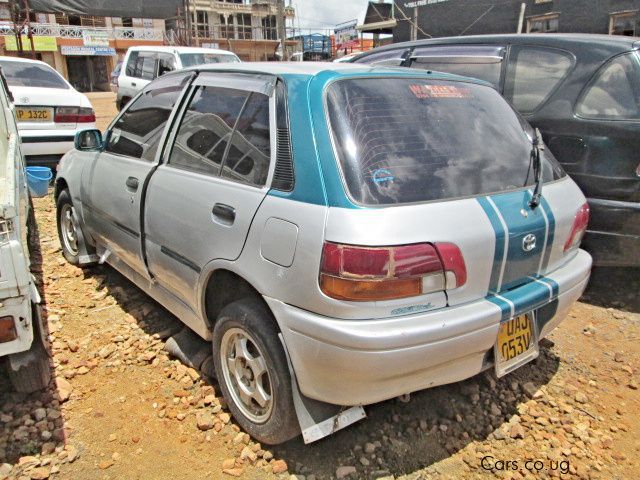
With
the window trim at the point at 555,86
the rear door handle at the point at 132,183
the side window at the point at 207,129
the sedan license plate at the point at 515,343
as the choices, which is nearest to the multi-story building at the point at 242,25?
the window trim at the point at 555,86

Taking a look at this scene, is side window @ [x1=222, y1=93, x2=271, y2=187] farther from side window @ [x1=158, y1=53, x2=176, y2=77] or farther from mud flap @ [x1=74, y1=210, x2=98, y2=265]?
side window @ [x1=158, y1=53, x2=176, y2=77]

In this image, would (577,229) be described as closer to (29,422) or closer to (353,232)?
(353,232)

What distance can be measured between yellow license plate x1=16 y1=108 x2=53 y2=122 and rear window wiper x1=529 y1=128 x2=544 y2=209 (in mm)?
6295

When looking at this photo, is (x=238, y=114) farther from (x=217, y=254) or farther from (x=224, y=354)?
(x=224, y=354)

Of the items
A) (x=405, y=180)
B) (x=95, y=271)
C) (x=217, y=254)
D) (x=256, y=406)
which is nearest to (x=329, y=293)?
(x=405, y=180)

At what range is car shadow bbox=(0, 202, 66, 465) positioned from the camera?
7.91ft

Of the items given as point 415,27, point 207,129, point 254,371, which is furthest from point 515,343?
point 415,27

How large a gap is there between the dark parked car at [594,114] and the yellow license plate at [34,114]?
5.67 m

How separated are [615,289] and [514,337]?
2281 mm

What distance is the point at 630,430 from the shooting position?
2.57 metres

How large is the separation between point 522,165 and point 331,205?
1.13m

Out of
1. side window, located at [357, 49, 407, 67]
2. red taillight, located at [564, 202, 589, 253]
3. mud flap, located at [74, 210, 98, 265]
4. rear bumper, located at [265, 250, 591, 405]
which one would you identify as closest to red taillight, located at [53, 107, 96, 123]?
mud flap, located at [74, 210, 98, 265]

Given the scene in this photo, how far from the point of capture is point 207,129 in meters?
2.75

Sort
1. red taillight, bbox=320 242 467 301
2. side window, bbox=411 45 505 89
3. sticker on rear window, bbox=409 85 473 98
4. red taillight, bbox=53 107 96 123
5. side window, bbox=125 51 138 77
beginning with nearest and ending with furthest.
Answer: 1. red taillight, bbox=320 242 467 301
2. sticker on rear window, bbox=409 85 473 98
3. side window, bbox=411 45 505 89
4. red taillight, bbox=53 107 96 123
5. side window, bbox=125 51 138 77
